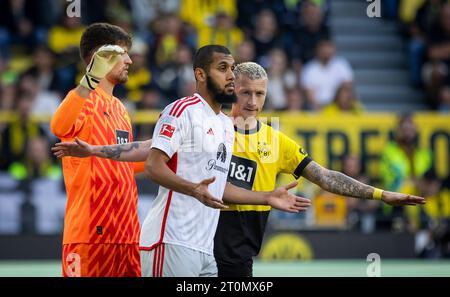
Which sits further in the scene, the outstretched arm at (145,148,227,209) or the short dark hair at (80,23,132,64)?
the short dark hair at (80,23,132,64)

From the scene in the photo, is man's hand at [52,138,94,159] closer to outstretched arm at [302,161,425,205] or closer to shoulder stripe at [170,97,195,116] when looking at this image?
shoulder stripe at [170,97,195,116]

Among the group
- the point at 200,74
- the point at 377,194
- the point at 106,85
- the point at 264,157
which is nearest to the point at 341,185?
the point at 377,194

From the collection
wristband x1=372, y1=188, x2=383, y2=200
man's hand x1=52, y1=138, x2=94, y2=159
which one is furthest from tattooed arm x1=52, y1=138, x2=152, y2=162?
wristband x1=372, y1=188, x2=383, y2=200

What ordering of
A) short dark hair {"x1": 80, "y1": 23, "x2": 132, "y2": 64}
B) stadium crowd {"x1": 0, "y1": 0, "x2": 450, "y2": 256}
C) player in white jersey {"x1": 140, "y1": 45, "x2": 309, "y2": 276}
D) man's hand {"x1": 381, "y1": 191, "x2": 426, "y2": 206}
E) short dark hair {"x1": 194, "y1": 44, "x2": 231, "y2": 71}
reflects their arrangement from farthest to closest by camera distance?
stadium crowd {"x1": 0, "y1": 0, "x2": 450, "y2": 256} < short dark hair {"x1": 80, "y1": 23, "x2": 132, "y2": 64} < man's hand {"x1": 381, "y1": 191, "x2": 426, "y2": 206} < short dark hair {"x1": 194, "y1": 44, "x2": 231, "y2": 71} < player in white jersey {"x1": 140, "y1": 45, "x2": 309, "y2": 276}

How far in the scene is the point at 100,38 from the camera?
7441 mm

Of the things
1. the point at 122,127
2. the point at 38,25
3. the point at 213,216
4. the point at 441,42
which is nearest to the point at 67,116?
the point at 122,127

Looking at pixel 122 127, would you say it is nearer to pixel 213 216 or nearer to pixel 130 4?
pixel 213 216

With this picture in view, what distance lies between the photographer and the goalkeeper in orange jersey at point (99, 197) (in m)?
7.07

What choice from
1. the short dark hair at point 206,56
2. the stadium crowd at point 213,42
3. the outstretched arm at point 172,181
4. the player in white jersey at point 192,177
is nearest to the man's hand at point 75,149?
the player in white jersey at point 192,177

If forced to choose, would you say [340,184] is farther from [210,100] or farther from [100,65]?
[100,65]

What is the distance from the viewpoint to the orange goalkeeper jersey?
281 inches

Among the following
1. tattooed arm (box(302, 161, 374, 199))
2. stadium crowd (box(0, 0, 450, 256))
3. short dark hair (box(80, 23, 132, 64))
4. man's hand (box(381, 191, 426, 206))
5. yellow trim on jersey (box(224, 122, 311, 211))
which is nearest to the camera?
man's hand (box(381, 191, 426, 206))

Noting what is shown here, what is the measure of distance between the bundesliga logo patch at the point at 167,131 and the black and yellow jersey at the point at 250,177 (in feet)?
4.32

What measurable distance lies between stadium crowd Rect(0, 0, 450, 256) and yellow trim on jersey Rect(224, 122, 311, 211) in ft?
24.4
